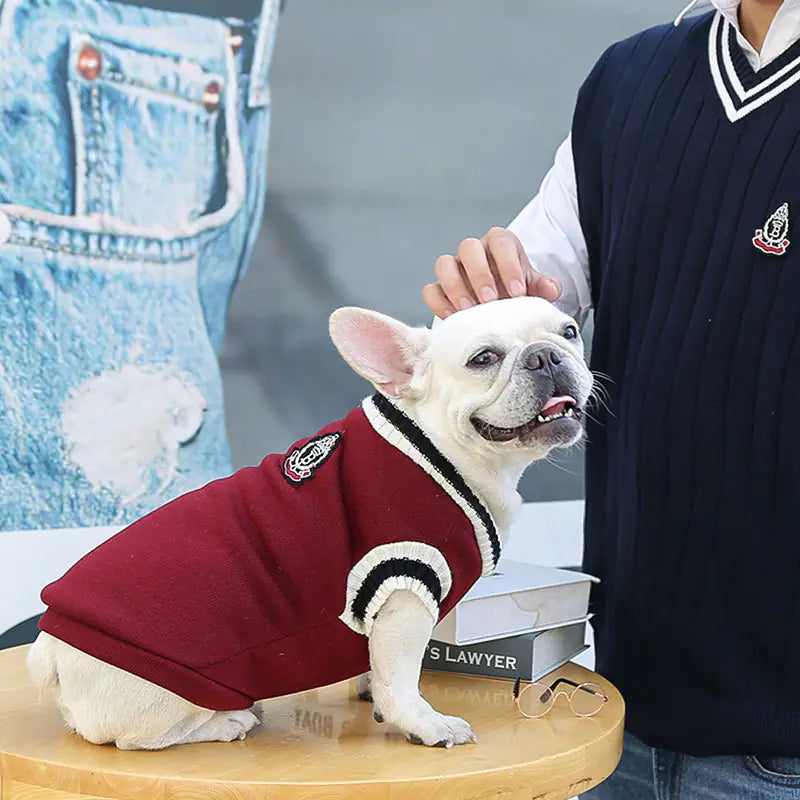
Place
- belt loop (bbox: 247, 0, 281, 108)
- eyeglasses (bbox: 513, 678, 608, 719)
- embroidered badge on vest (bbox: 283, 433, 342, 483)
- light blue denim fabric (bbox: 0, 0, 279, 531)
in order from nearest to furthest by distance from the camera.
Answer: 1. embroidered badge on vest (bbox: 283, 433, 342, 483)
2. eyeglasses (bbox: 513, 678, 608, 719)
3. light blue denim fabric (bbox: 0, 0, 279, 531)
4. belt loop (bbox: 247, 0, 281, 108)

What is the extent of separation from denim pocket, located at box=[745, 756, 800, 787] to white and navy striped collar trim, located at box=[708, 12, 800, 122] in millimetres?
629

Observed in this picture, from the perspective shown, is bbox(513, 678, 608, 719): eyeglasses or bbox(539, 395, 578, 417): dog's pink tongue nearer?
bbox(539, 395, 578, 417): dog's pink tongue

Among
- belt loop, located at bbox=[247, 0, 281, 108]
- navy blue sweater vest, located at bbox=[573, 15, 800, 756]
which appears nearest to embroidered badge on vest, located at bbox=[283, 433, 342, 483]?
navy blue sweater vest, located at bbox=[573, 15, 800, 756]

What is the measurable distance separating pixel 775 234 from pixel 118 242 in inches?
39.0

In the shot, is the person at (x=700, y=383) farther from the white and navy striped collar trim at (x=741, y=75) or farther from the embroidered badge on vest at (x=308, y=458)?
the embroidered badge on vest at (x=308, y=458)

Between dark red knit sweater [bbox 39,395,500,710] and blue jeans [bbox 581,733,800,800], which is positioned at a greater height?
dark red knit sweater [bbox 39,395,500,710]

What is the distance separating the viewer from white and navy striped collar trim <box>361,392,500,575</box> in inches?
33.3

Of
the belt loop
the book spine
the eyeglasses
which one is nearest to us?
the eyeglasses

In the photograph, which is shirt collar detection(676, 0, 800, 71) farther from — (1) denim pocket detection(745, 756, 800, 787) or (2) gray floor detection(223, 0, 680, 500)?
(2) gray floor detection(223, 0, 680, 500)

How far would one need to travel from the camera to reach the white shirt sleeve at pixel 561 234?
3.77 feet

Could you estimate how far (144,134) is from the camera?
151 centimetres

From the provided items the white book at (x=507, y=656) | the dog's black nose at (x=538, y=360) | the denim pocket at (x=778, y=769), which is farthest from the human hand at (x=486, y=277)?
the denim pocket at (x=778, y=769)

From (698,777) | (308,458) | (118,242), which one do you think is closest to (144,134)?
(118,242)

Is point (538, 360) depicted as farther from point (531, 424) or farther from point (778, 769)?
point (778, 769)
